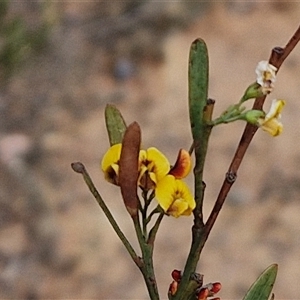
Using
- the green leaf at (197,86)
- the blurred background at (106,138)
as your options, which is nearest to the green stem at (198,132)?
the green leaf at (197,86)

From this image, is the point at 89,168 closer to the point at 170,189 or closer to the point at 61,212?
the point at 61,212

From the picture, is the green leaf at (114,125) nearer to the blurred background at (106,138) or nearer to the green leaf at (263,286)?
the green leaf at (263,286)

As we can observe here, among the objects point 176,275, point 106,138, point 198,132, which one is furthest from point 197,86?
point 106,138

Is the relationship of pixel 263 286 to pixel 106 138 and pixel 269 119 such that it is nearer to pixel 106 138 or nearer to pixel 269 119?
pixel 269 119

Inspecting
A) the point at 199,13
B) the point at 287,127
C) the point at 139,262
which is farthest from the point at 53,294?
the point at 139,262

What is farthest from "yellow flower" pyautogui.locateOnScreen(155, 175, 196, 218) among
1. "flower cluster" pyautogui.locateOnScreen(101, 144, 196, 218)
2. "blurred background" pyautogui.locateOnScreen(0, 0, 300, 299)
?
"blurred background" pyautogui.locateOnScreen(0, 0, 300, 299)

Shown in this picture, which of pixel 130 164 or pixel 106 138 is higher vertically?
pixel 106 138

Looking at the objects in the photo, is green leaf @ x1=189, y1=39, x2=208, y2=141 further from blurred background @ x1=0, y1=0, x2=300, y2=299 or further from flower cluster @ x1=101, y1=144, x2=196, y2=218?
blurred background @ x1=0, y1=0, x2=300, y2=299

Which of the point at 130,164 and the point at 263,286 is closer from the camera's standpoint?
the point at 130,164
